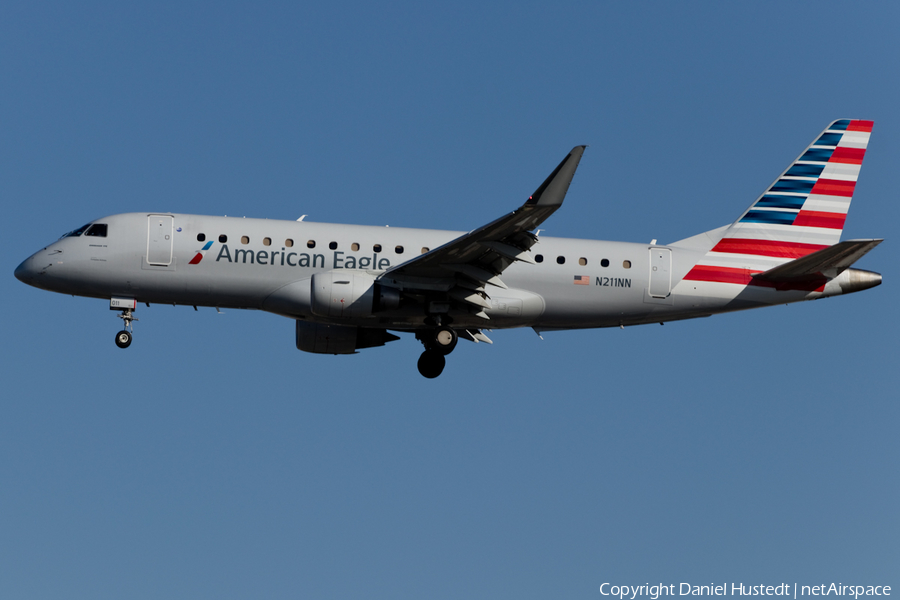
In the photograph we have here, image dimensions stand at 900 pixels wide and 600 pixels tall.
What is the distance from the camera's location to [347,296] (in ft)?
91.9

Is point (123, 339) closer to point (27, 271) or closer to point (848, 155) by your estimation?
point (27, 271)

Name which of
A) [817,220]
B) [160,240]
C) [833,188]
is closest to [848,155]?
[833,188]

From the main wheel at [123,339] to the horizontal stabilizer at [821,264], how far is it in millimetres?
18568

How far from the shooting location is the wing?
24906 mm

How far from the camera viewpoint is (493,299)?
29.4 m

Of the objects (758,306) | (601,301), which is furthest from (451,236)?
(758,306)

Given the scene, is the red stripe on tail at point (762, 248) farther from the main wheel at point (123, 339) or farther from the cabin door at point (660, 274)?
the main wheel at point (123, 339)

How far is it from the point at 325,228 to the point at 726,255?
12218mm

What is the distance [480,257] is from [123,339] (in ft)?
34.7

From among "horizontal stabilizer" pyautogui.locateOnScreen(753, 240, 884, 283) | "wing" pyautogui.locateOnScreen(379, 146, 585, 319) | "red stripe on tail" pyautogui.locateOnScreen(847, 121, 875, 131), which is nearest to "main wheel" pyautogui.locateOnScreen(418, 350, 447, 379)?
"wing" pyautogui.locateOnScreen(379, 146, 585, 319)

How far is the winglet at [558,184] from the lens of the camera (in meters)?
24.0

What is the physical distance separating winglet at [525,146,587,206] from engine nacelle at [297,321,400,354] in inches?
367

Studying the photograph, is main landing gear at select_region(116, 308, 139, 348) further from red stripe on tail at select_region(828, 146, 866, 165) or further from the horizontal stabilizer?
red stripe on tail at select_region(828, 146, 866, 165)

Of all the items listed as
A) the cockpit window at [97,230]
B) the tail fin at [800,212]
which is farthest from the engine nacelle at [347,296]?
the tail fin at [800,212]
